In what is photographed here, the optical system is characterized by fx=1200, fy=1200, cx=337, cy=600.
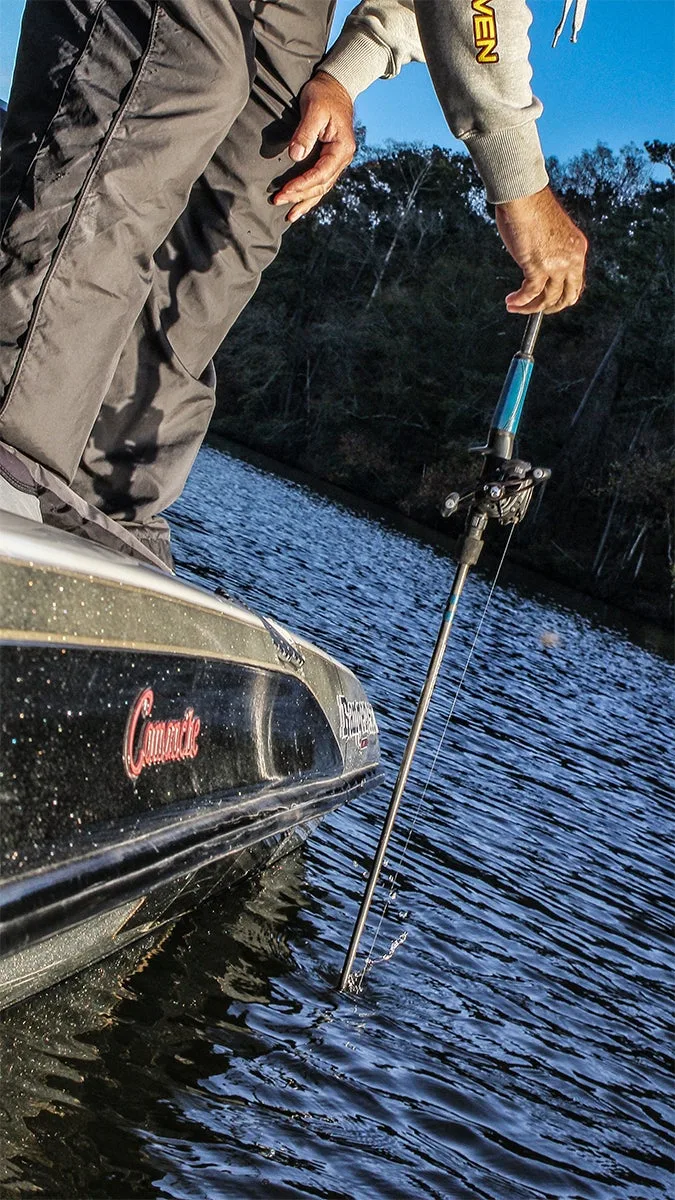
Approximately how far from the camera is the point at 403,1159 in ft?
9.58

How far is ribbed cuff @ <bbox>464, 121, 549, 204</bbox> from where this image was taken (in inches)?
104

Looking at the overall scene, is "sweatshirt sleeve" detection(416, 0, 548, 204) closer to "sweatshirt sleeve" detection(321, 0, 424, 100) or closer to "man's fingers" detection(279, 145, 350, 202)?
"man's fingers" detection(279, 145, 350, 202)

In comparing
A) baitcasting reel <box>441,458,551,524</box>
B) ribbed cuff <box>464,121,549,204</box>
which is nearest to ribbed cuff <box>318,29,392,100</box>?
ribbed cuff <box>464,121,549,204</box>

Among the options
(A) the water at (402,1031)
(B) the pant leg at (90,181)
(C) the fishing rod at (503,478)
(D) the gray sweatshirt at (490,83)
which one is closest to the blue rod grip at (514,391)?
(C) the fishing rod at (503,478)

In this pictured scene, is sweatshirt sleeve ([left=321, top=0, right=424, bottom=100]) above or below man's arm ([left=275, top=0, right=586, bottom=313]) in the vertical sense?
above

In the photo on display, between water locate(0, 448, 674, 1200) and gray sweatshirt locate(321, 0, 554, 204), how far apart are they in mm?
2172

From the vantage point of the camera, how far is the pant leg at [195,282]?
2.92 meters

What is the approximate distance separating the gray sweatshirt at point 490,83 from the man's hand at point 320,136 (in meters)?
0.34

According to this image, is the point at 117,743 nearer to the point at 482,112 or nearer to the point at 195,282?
the point at 195,282

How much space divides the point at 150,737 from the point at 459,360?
1957 inches

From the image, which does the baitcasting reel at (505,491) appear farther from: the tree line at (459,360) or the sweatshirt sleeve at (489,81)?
the tree line at (459,360)

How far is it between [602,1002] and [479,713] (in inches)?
217

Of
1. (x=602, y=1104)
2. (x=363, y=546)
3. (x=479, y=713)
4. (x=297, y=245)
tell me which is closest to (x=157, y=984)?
(x=602, y=1104)

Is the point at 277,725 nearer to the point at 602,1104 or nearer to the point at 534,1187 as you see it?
the point at 534,1187
